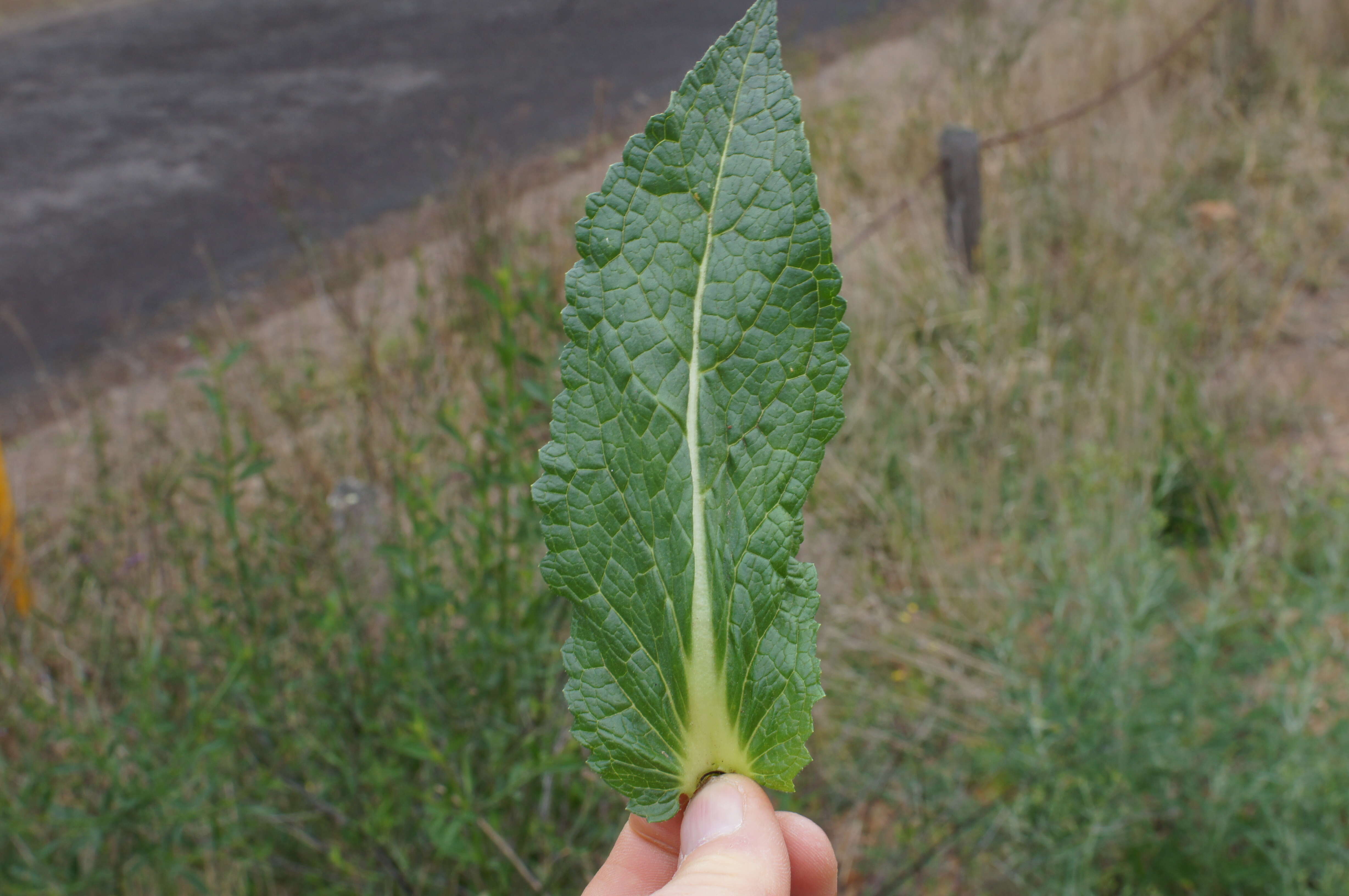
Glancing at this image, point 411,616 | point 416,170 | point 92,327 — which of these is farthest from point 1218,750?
point 416,170

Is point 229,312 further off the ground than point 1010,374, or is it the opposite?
point 229,312

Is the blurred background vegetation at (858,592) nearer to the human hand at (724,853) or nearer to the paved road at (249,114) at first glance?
the human hand at (724,853)

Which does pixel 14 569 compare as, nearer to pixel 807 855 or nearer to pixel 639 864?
pixel 639 864

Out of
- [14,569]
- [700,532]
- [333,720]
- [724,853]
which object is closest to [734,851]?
[724,853]

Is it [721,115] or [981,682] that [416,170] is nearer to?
[981,682]

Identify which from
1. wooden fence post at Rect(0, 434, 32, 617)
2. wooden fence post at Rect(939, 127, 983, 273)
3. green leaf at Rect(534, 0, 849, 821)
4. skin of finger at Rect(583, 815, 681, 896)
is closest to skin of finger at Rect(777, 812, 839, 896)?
skin of finger at Rect(583, 815, 681, 896)

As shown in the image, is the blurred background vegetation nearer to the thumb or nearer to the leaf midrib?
the thumb

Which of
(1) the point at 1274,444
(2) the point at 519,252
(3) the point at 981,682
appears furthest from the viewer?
(2) the point at 519,252

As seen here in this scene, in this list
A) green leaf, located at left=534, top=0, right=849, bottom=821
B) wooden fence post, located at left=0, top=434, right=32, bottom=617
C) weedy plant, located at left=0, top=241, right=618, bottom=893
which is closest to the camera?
green leaf, located at left=534, top=0, right=849, bottom=821

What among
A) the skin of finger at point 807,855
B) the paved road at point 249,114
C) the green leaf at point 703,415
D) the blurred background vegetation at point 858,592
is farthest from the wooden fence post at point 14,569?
the green leaf at point 703,415
